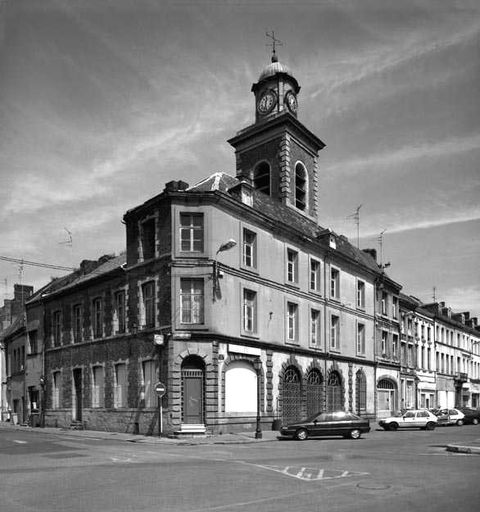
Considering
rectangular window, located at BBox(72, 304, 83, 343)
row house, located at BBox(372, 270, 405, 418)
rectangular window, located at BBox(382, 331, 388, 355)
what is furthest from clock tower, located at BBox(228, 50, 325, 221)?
rectangular window, located at BBox(72, 304, 83, 343)

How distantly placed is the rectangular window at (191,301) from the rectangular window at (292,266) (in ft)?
27.0

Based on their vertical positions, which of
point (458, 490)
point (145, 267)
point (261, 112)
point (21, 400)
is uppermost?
point (261, 112)

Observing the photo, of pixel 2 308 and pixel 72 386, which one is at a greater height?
pixel 2 308

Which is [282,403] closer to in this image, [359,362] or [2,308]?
[359,362]

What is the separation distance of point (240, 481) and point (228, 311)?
58.8 ft

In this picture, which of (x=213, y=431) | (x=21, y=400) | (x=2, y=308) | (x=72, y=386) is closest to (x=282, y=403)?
(x=213, y=431)

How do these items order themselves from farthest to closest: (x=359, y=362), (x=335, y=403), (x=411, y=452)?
1. (x=359, y=362)
2. (x=335, y=403)
3. (x=411, y=452)

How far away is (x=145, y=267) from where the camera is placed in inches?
1260

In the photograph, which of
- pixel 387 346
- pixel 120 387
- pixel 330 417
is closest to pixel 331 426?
pixel 330 417

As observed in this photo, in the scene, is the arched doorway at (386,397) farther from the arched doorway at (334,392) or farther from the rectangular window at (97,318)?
the rectangular window at (97,318)

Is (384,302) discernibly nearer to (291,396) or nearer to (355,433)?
(291,396)

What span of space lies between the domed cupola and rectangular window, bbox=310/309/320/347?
Answer: 15358 mm

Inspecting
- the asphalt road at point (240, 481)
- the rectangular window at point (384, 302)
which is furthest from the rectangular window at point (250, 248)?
the rectangular window at point (384, 302)

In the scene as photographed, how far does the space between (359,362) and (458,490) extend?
111 ft
